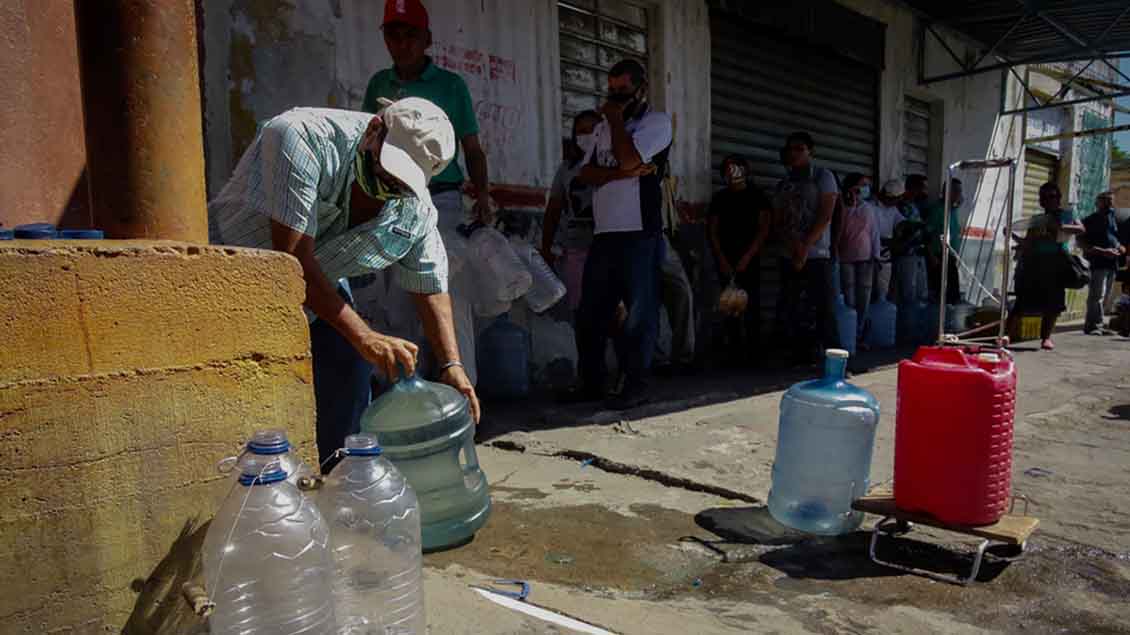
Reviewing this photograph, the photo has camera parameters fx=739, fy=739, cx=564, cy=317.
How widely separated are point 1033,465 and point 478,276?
123 inches

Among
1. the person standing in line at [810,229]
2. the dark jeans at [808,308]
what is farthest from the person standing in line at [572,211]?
the dark jeans at [808,308]

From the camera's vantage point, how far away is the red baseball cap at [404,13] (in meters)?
3.92

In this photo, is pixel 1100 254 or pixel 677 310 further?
pixel 1100 254

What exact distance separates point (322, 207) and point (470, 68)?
3163 mm

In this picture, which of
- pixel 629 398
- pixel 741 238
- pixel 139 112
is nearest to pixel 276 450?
pixel 139 112

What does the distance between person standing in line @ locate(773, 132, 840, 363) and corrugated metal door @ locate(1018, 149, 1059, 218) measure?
893 cm

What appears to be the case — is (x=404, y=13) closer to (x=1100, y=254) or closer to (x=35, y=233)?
(x=35, y=233)

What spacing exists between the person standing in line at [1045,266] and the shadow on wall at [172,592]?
8.81m

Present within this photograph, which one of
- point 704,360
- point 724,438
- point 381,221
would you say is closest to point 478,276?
point 724,438

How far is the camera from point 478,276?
14.7 feet

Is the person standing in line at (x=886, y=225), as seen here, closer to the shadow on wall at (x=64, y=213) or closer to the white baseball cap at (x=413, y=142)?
the white baseball cap at (x=413, y=142)

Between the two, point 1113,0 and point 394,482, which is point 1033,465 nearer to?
point 394,482

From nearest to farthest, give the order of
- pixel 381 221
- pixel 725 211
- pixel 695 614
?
pixel 695 614, pixel 381 221, pixel 725 211

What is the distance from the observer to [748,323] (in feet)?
21.7
